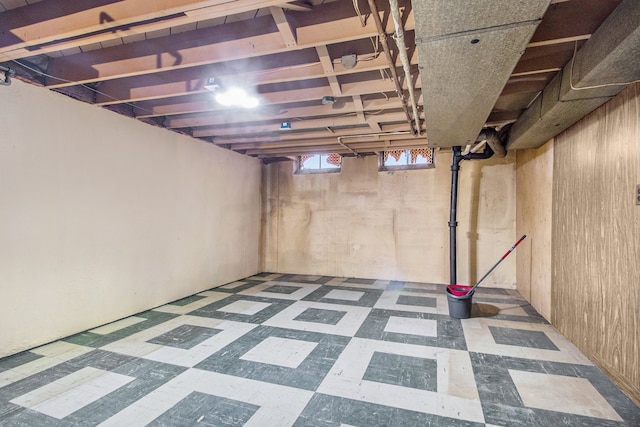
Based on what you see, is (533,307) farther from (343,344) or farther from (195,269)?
(195,269)

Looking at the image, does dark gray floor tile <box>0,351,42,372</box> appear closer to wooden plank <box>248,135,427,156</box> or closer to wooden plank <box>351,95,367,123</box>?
wooden plank <box>351,95,367,123</box>

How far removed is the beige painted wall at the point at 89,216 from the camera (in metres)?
2.66

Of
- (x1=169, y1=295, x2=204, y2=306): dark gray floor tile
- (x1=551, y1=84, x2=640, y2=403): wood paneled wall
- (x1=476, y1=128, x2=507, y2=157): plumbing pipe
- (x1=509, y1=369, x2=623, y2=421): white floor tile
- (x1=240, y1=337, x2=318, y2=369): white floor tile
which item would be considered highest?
(x1=476, y1=128, x2=507, y2=157): plumbing pipe

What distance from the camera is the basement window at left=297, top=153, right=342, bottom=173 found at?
6150mm

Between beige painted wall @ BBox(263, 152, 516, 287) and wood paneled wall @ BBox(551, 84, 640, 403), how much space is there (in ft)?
6.34

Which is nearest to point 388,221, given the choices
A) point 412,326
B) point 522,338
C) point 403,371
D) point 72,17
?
point 412,326

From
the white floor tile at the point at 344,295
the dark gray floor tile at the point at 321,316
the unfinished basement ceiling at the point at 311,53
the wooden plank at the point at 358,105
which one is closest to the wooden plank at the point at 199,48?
the unfinished basement ceiling at the point at 311,53

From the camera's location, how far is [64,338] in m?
2.99

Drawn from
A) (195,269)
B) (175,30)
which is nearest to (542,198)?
(175,30)

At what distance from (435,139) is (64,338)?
444cm

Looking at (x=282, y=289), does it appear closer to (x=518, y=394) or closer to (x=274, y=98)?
(x=274, y=98)

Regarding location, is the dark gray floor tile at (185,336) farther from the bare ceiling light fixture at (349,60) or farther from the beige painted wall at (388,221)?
the beige painted wall at (388,221)

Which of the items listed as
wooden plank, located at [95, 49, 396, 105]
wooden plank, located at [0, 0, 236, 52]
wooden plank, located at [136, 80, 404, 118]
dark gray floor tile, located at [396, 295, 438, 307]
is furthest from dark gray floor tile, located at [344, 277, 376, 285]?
wooden plank, located at [0, 0, 236, 52]

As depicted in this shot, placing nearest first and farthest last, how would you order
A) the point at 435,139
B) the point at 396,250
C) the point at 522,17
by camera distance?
the point at 522,17 < the point at 435,139 < the point at 396,250
